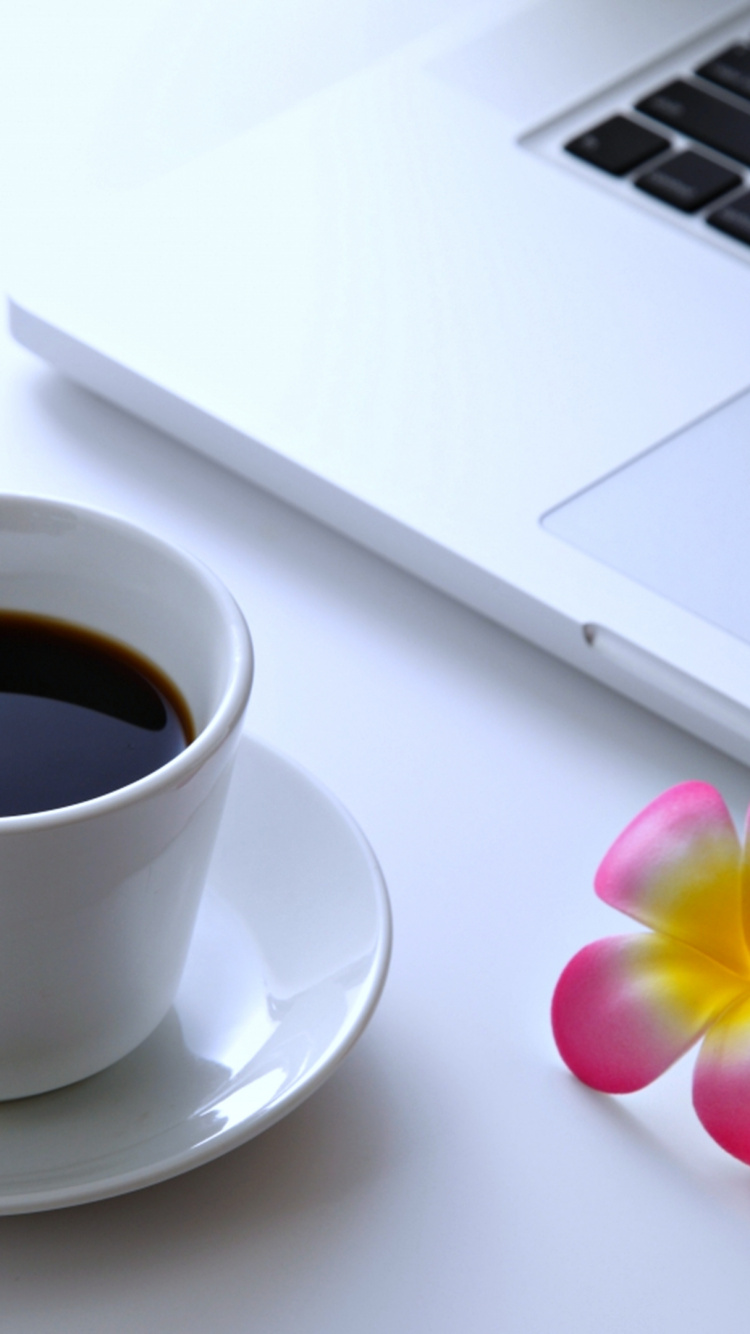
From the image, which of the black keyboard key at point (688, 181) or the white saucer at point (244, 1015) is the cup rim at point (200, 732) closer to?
the white saucer at point (244, 1015)

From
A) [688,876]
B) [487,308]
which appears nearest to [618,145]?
[487,308]

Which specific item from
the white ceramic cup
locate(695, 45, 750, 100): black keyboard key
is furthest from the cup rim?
locate(695, 45, 750, 100): black keyboard key

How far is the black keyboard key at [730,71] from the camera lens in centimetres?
82

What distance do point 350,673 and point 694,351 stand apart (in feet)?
0.71

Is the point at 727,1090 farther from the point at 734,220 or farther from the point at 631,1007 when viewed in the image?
the point at 734,220

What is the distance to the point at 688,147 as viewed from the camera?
0.77 meters

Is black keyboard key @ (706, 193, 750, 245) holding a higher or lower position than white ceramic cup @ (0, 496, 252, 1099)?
higher

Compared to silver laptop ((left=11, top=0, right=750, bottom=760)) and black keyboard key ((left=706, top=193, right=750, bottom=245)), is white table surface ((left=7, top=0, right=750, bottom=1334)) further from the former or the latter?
black keyboard key ((left=706, top=193, right=750, bottom=245))

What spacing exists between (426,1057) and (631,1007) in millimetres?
64

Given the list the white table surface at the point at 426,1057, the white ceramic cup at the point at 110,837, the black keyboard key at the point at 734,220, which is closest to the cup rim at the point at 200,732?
the white ceramic cup at the point at 110,837

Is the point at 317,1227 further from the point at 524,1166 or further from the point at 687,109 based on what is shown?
the point at 687,109

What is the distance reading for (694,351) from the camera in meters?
0.68

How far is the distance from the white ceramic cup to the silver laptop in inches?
6.6

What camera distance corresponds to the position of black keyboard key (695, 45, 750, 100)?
0.82 meters
